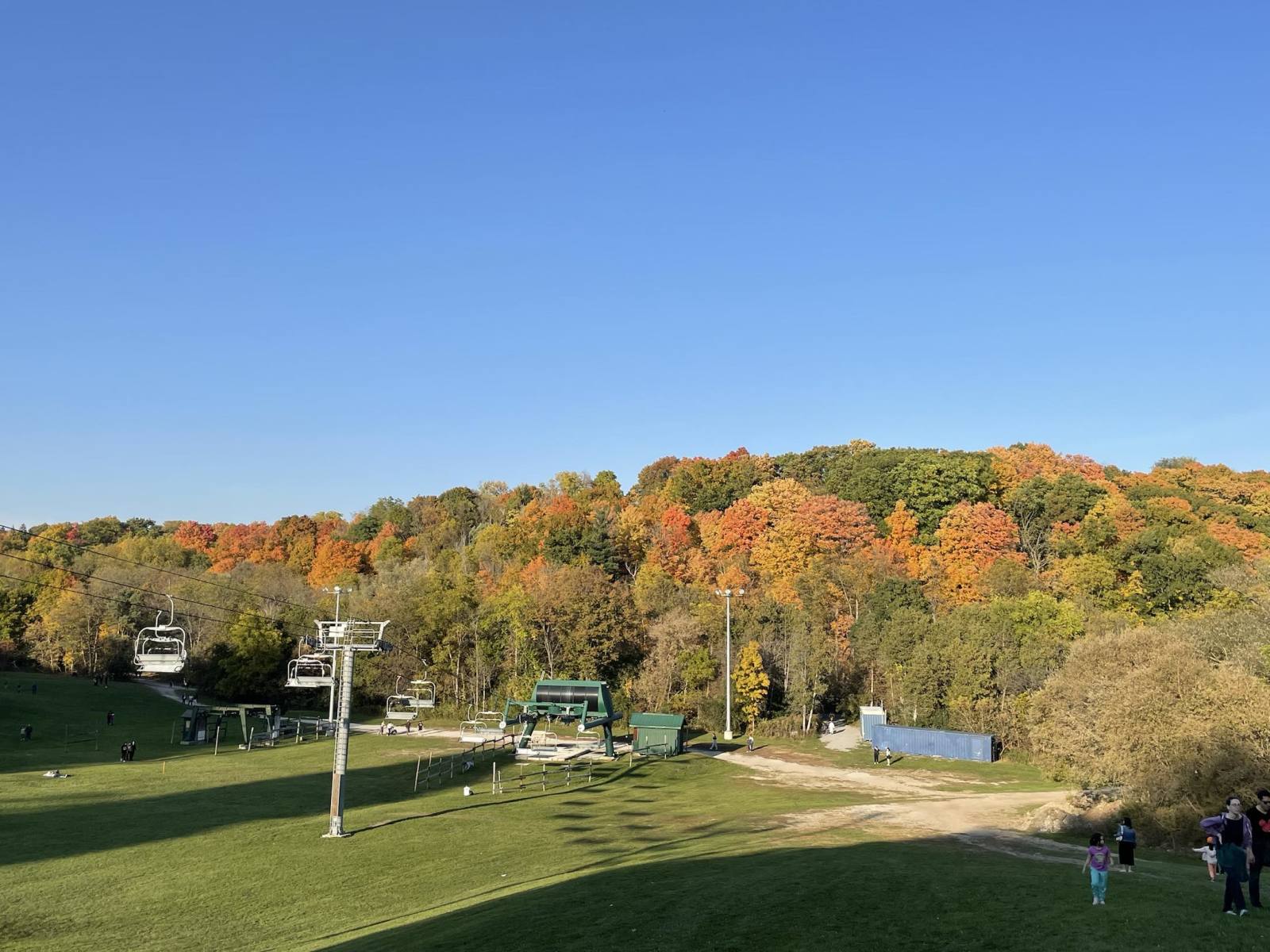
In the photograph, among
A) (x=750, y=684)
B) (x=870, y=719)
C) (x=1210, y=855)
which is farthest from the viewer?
(x=750, y=684)

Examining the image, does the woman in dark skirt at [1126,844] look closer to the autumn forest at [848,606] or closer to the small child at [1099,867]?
the small child at [1099,867]

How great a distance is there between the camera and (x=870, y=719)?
241ft

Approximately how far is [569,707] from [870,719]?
2570 centimetres

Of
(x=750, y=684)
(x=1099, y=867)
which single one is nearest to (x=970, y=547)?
(x=750, y=684)

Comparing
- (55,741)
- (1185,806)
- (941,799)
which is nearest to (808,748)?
(941,799)

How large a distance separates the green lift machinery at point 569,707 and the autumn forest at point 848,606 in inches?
744

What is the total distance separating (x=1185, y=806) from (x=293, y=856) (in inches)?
1322

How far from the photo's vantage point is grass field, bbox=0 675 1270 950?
1962 centimetres

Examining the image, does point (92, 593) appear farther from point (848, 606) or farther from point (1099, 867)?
point (1099, 867)

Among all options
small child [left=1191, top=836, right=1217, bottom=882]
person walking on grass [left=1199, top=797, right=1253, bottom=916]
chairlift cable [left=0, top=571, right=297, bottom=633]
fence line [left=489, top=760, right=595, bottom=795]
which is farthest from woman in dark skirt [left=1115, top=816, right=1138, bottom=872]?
chairlift cable [left=0, top=571, right=297, bottom=633]

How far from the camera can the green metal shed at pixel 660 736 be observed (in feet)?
208

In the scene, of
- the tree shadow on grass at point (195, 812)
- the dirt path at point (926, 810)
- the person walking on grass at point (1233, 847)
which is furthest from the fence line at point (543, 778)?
the person walking on grass at point (1233, 847)

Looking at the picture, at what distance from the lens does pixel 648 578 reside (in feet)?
358

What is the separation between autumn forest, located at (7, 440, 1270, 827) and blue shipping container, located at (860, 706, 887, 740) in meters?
3.74
